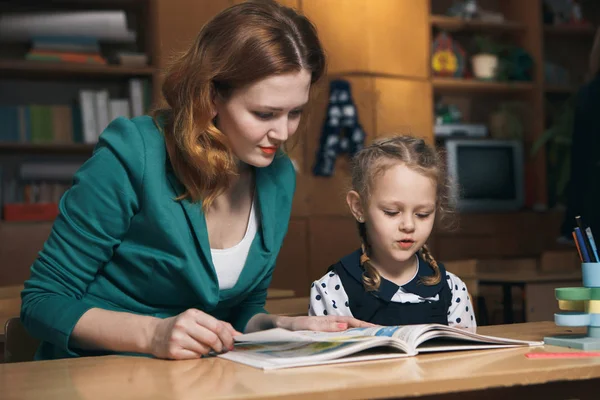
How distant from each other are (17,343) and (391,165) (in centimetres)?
88

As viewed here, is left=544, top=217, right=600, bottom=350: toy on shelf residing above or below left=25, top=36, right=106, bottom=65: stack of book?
below

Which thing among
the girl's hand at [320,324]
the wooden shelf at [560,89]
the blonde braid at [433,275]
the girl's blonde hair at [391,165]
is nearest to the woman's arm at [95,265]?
the girl's hand at [320,324]

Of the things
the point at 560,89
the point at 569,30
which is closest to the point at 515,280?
the point at 560,89

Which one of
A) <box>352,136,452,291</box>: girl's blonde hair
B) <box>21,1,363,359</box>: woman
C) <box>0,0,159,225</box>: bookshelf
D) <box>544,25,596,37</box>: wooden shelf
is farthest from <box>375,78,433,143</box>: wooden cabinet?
<box>21,1,363,359</box>: woman

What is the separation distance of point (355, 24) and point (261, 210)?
440 cm

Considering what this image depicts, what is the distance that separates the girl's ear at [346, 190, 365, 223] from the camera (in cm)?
198

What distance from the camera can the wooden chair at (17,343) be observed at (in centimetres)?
165

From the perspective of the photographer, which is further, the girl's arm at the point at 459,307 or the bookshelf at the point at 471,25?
the bookshelf at the point at 471,25

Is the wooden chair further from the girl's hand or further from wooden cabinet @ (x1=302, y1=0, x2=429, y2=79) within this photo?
wooden cabinet @ (x1=302, y1=0, x2=429, y2=79)

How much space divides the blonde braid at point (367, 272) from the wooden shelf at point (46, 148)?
3557 millimetres

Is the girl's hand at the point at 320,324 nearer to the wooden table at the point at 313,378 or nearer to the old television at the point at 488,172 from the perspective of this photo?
the wooden table at the point at 313,378

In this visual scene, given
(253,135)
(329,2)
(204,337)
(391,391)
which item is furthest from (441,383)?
(329,2)

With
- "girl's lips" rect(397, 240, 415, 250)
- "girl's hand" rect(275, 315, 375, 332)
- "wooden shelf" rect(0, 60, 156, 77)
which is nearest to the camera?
"girl's hand" rect(275, 315, 375, 332)

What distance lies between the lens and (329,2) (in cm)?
584
